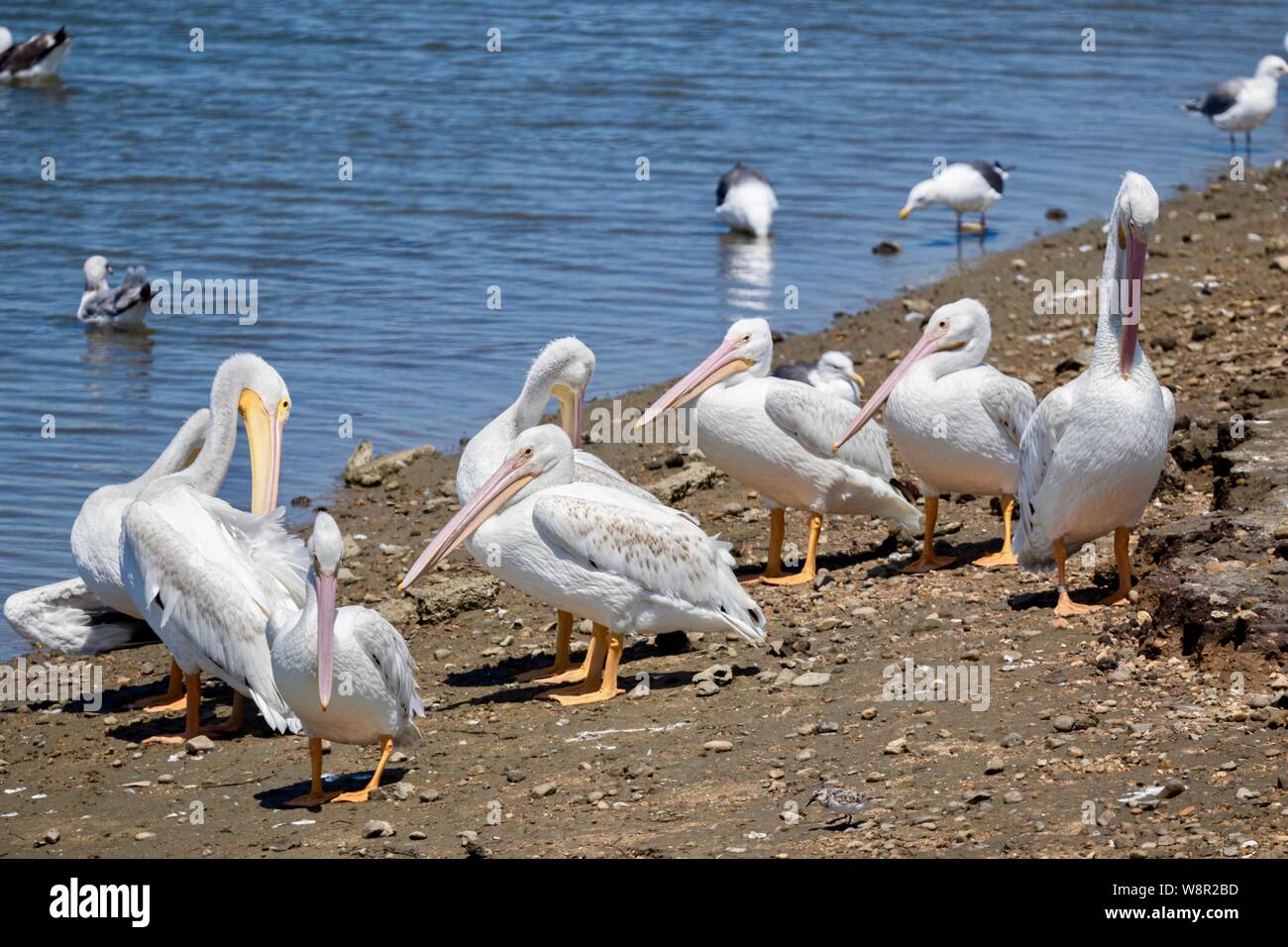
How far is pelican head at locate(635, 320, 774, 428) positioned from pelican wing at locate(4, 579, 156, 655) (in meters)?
2.63

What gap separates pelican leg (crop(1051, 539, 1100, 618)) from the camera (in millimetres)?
6836

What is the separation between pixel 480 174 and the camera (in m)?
17.0

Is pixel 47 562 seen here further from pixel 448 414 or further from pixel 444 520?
pixel 448 414

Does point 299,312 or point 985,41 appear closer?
point 299,312

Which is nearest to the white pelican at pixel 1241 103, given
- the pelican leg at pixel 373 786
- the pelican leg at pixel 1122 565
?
the pelican leg at pixel 1122 565

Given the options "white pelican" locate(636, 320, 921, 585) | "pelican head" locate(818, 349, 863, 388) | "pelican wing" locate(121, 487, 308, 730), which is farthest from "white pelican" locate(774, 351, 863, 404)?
"pelican wing" locate(121, 487, 308, 730)

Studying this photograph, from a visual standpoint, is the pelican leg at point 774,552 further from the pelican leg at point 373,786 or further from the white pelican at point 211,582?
the pelican leg at point 373,786

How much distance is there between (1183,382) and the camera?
9711 mm

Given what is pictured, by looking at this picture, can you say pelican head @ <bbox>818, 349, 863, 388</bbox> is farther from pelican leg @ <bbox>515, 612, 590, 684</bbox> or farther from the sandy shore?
pelican leg @ <bbox>515, 612, 590, 684</bbox>

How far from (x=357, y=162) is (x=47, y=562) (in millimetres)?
9193

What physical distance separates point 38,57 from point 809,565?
15.2 metres

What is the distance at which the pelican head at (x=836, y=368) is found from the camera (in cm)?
1041

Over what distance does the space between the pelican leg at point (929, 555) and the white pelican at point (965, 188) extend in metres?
7.30
